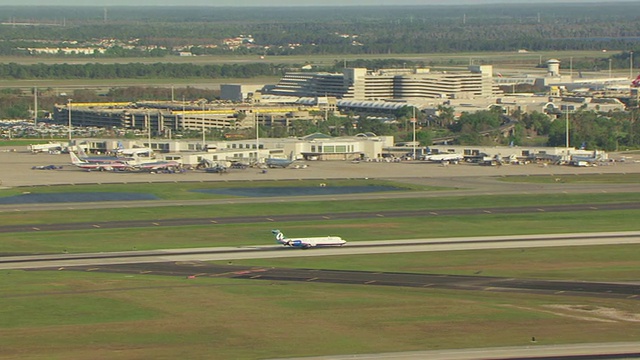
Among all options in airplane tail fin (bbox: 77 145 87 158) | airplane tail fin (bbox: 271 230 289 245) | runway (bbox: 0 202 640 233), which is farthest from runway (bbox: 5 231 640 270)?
airplane tail fin (bbox: 77 145 87 158)

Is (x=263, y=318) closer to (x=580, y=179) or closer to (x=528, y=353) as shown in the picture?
(x=528, y=353)

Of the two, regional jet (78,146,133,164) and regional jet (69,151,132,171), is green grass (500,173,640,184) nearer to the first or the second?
regional jet (69,151,132,171)

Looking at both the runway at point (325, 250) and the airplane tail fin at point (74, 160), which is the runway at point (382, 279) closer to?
the runway at point (325, 250)

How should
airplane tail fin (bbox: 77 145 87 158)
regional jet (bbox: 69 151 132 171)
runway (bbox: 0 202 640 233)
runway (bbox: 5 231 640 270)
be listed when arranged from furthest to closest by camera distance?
1. airplane tail fin (bbox: 77 145 87 158)
2. regional jet (bbox: 69 151 132 171)
3. runway (bbox: 0 202 640 233)
4. runway (bbox: 5 231 640 270)

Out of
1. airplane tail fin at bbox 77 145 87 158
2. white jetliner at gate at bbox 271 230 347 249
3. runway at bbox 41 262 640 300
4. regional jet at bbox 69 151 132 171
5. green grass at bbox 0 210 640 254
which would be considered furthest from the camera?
airplane tail fin at bbox 77 145 87 158

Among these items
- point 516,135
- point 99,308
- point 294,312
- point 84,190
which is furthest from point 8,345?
point 516,135

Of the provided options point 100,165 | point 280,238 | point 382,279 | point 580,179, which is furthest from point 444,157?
point 382,279
